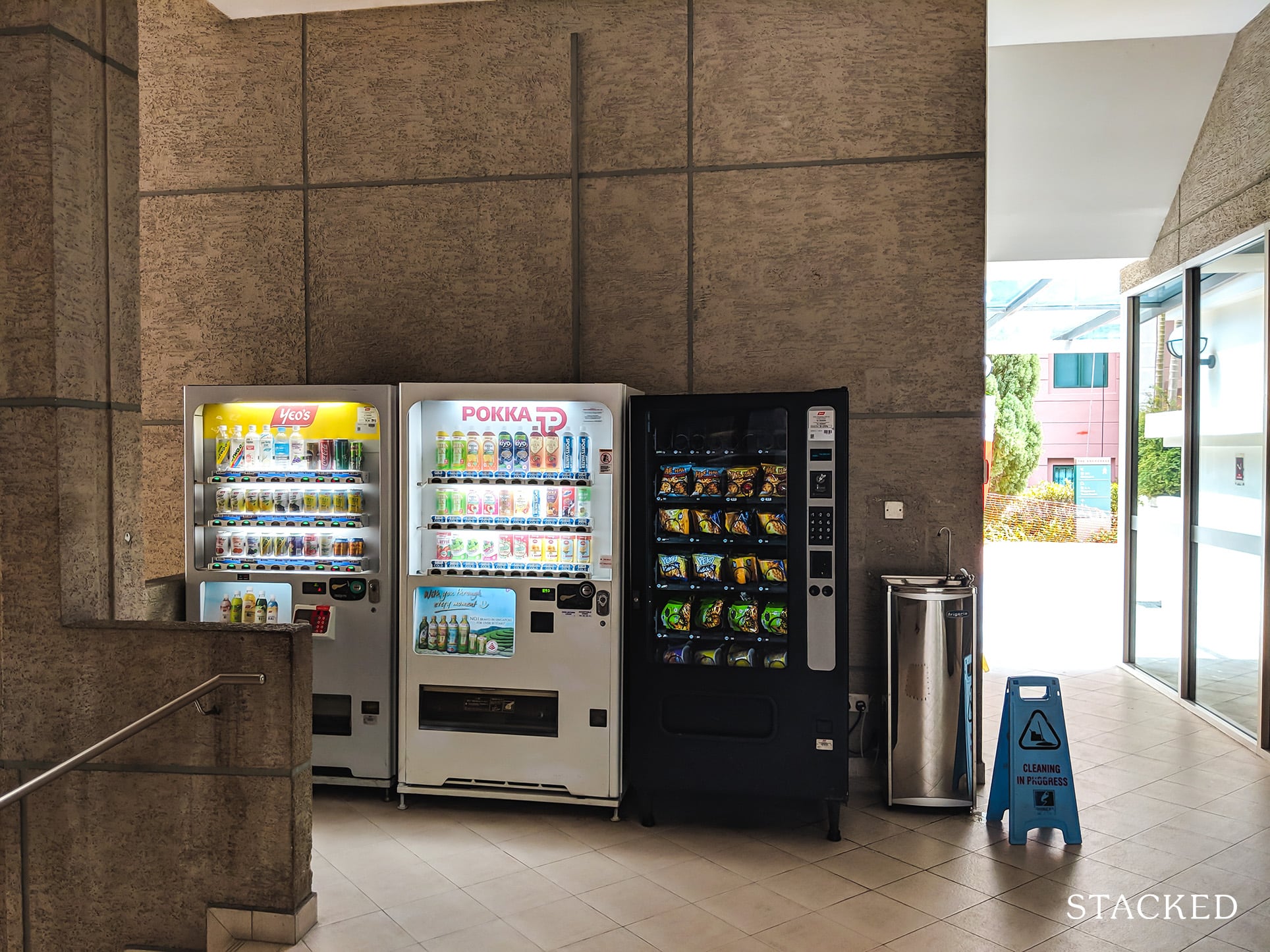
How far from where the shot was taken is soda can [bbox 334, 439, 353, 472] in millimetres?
4219

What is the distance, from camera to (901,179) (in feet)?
14.0

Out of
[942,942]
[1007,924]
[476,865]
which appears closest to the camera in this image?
[942,942]

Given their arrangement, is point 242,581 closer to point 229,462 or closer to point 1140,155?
point 229,462

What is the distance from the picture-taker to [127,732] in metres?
2.74

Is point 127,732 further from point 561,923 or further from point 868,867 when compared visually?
point 868,867

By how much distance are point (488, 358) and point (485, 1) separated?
1.90 m

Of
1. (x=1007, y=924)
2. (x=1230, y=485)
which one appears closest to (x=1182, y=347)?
(x=1230, y=485)

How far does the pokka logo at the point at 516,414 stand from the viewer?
4.15 m

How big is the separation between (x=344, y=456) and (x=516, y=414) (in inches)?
34.6

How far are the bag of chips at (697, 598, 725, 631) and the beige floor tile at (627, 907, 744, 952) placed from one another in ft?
3.94

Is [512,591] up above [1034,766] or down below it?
above

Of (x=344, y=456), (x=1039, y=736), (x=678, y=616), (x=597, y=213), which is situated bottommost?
(x=1039, y=736)

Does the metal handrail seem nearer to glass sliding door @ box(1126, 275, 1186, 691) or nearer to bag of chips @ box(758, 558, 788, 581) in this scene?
bag of chips @ box(758, 558, 788, 581)

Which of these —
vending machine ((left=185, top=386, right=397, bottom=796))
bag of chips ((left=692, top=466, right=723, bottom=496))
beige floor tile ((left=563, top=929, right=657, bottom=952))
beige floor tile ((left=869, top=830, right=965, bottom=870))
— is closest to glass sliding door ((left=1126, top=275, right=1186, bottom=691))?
beige floor tile ((left=869, top=830, right=965, bottom=870))
